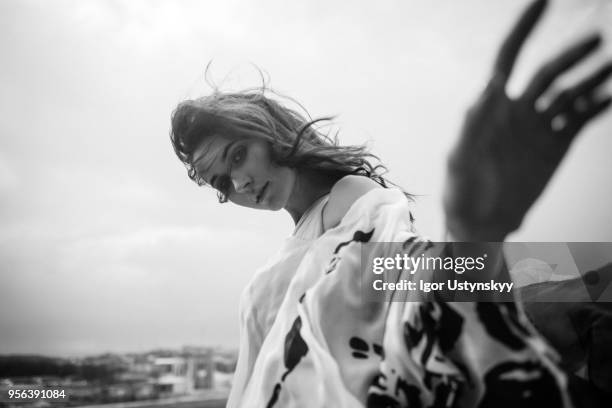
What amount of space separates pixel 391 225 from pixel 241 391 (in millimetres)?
381

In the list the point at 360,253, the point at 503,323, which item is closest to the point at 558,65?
the point at 503,323

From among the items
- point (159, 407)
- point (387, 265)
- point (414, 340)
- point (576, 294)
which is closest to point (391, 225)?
point (387, 265)

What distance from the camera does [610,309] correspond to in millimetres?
591

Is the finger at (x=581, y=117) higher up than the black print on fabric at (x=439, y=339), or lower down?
higher up

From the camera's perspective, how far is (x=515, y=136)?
0.33 m

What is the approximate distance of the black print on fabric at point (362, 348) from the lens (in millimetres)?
517

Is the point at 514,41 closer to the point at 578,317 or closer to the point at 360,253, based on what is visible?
the point at 360,253

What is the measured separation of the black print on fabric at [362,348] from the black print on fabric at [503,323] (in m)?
0.15

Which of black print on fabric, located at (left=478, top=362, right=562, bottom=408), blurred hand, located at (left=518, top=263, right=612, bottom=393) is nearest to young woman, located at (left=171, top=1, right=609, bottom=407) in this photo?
black print on fabric, located at (left=478, top=362, right=562, bottom=408)

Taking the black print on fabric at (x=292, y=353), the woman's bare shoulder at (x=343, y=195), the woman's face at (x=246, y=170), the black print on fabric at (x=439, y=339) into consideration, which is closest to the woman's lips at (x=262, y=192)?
the woman's face at (x=246, y=170)

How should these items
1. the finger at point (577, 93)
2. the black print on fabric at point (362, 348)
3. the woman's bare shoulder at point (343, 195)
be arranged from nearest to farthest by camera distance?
the finger at point (577, 93), the black print on fabric at point (362, 348), the woman's bare shoulder at point (343, 195)

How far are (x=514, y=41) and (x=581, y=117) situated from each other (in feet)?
0.25

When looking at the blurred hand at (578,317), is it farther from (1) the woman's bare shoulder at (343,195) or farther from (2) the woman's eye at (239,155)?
(2) the woman's eye at (239,155)

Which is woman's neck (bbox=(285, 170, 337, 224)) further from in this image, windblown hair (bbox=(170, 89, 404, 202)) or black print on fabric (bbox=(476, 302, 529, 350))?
black print on fabric (bbox=(476, 302, 529, 350))
